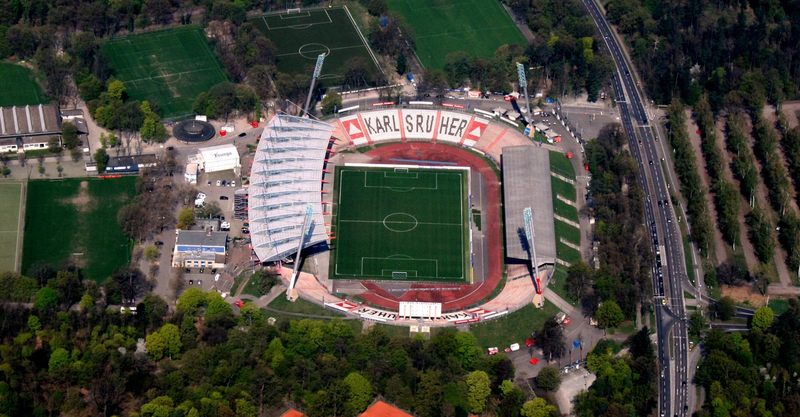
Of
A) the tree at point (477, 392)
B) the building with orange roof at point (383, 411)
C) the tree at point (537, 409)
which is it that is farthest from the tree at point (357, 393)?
the tree at point (537, 409)

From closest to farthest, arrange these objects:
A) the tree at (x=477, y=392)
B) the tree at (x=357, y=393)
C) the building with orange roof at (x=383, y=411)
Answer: the building with orange roof at (x=383, y=411) → the tree at (x=357, y=393) → the tree at (x=477, y=392)

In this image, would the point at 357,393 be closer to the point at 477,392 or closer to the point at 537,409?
the point at 477,392

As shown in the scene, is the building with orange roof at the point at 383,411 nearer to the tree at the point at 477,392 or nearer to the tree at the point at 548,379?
the tree at the point at 477,392

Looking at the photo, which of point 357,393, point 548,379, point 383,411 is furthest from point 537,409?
point 357,393

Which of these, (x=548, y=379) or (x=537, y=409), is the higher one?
(x=548, y=379)

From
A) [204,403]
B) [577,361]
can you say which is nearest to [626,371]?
[577,361]

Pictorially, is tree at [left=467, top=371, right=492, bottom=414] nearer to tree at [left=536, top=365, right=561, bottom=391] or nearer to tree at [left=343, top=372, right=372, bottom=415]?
tree at [left=536, top=365, right=561, bottom=391]
